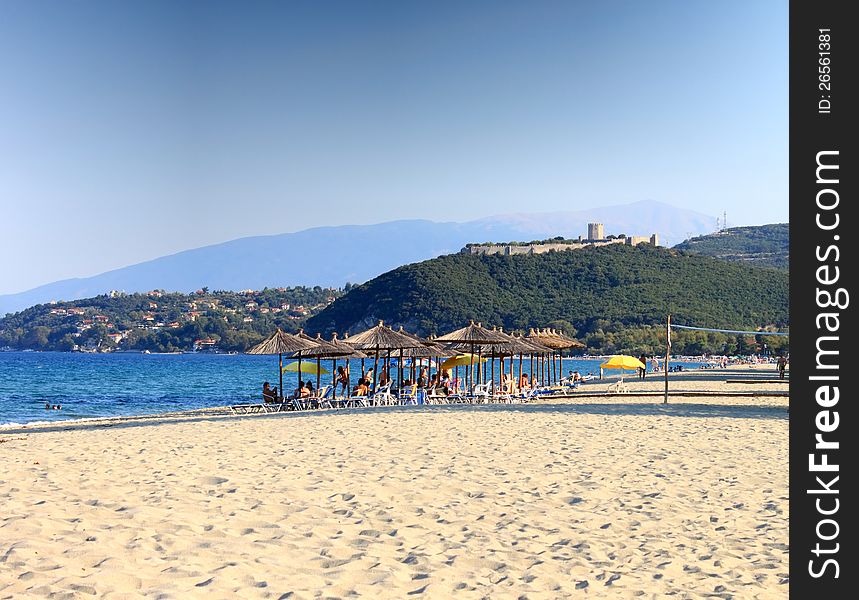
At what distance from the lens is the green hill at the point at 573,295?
268 ft

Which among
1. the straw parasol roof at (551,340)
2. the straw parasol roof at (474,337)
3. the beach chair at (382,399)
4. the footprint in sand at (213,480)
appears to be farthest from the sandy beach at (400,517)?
the straw parasol roof at (551,340)

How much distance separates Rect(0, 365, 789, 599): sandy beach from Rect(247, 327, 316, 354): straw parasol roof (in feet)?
27.1

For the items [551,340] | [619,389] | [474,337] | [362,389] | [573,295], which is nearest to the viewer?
[362,389]

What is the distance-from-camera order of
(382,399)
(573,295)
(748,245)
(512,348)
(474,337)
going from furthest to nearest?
(748,245) < (573,295) < (512,348) < (474,337) < (382,399)

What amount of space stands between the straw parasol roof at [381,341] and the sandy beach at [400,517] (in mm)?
9264

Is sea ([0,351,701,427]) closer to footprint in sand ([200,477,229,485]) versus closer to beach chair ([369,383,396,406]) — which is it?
beach chair ([369,383,396,406])

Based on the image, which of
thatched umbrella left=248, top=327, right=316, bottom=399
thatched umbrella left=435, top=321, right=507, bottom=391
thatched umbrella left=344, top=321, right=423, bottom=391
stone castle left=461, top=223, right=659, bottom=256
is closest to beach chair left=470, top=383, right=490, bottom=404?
thatched umbrella left=435, top=321, right=507, bottom=391

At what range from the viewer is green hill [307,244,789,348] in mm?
81812

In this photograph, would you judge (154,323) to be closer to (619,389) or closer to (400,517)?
(619,389)

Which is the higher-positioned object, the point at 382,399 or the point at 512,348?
the point at 512,348

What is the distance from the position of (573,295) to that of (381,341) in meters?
72.5

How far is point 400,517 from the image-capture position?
6383 millimetres

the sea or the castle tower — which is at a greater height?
the castle tower

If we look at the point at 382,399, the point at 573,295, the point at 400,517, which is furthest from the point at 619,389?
the point at 573,295
